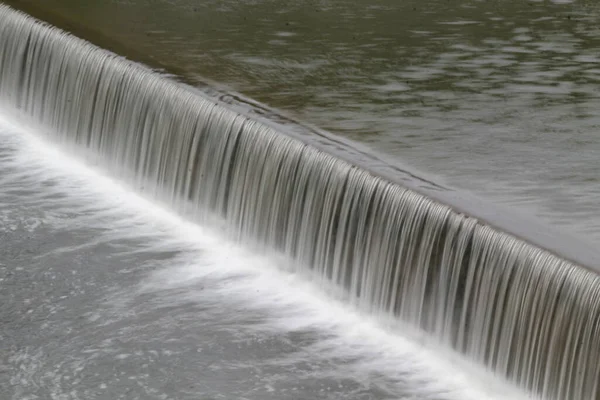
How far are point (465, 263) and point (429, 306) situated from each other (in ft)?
1.39

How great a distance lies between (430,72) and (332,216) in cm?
247

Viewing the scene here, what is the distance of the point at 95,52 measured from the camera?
11656 mm

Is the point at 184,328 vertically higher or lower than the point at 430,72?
lower

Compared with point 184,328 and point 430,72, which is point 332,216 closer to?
point 184,328

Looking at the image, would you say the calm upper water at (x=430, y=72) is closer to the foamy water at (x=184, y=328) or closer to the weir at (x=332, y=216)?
the weir at (x=332, y=216)

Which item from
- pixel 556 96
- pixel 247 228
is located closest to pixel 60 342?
pixel 247 228

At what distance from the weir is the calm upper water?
0.44 meters

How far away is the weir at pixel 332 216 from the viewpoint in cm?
695

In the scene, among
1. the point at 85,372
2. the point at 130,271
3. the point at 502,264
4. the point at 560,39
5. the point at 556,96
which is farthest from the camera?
the point at 560,39

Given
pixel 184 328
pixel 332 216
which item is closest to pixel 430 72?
pixel 332 216

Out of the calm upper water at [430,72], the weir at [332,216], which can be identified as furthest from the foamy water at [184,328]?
the calm upper water at [430,72]

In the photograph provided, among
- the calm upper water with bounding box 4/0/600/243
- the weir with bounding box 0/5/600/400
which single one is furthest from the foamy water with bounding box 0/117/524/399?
the calm upper water with bounding box 4/0/600/243

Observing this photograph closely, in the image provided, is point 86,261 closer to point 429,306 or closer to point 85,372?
point 85,372

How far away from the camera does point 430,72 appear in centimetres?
1073
